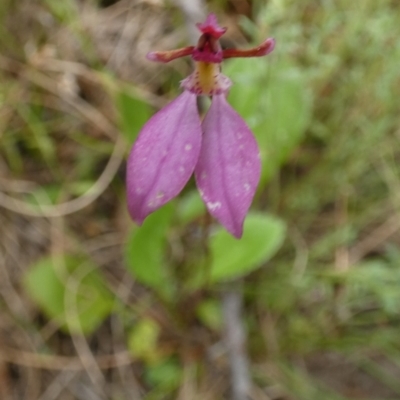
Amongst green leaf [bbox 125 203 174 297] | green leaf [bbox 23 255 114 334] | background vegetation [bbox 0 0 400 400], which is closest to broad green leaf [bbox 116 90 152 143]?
background vegetation [bbox 0 0 400 400]

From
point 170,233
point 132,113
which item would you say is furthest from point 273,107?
point 170,233

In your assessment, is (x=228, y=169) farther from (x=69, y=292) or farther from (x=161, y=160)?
(x=69, y=292)

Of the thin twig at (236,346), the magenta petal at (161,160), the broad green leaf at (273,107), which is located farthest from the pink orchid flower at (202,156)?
the thin twig at (236,346)

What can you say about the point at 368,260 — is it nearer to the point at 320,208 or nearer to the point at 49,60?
the point at 320,208

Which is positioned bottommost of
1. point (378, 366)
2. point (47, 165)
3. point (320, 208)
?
point (378, 366)

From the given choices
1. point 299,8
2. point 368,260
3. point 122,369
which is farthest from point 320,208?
point 122,369

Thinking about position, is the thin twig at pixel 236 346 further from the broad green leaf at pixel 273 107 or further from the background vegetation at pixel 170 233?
the broad green leaf at pixel 273 107

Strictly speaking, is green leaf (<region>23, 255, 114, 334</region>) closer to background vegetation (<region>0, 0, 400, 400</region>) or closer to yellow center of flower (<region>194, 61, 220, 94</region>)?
background vegetation (<region>0, 0, 400, 400</region>)
